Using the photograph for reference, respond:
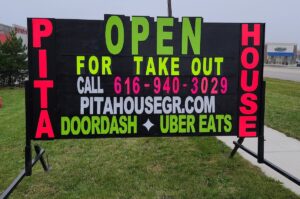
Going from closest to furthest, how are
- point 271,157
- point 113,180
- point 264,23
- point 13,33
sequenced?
point 264,23 → point 113,180 → point 271,157 → point 13,33

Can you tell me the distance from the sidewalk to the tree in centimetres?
1581

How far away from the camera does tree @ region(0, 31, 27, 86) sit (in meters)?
20.6

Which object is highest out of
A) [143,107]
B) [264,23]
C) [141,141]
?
[264,23]

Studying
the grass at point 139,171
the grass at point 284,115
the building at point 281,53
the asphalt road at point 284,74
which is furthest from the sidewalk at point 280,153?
the building at point 281,53

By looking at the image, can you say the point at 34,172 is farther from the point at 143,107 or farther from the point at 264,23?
the point at 264,23

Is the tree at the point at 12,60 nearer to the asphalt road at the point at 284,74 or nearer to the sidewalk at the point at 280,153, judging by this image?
the sidewalk at the point at 280,153

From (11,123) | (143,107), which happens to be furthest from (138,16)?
(11,123)

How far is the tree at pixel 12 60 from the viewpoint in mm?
20562

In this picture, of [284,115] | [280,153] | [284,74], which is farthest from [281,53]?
[280,153]

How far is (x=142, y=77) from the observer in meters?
4.74

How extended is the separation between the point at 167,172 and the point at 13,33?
18558 mm

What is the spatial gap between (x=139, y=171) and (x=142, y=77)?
164cm

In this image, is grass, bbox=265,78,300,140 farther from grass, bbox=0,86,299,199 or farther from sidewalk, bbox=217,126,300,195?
grass, bbox=0,86,299,199

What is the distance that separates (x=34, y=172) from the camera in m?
5.61
